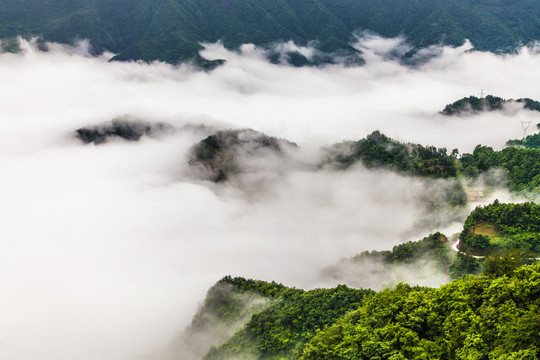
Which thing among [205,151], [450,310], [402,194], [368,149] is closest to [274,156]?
[205,151]

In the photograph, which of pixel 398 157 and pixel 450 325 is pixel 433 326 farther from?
pixel 398 157

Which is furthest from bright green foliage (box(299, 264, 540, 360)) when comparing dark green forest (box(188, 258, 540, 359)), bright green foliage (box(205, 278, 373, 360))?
bright green foliage (box(205, 278, 373, 360))

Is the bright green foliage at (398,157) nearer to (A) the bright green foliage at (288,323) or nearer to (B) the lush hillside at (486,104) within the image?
(B) the lush hillside at (486,104)

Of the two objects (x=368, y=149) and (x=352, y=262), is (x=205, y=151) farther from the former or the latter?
(x=352, y=262)


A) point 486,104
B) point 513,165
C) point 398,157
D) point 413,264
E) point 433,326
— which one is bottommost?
point 433,326

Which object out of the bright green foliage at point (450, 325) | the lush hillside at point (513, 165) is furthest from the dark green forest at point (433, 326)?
the lush hillside at point (513, 165)

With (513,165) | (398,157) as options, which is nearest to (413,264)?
(513,165)

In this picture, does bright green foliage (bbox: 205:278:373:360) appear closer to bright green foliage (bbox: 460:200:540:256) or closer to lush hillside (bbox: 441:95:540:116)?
bright green foliage (bbox: 460:200:540:256)
